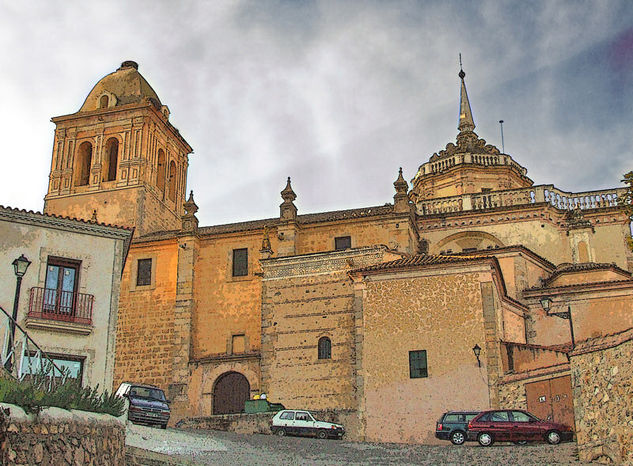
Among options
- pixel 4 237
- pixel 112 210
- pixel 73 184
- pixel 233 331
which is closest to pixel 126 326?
pixel 233 331

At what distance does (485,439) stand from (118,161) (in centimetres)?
2699

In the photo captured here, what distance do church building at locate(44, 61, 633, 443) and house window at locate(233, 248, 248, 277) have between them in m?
0.10

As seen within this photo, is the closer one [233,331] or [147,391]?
[147,391]

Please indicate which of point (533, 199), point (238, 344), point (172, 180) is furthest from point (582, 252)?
point (172, 180)

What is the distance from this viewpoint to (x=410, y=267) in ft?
80.7

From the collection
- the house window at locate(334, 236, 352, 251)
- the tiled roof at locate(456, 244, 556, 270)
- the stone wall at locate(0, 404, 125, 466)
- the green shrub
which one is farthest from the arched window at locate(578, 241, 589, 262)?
the stone wall at locate(0, 404, 125, 466)

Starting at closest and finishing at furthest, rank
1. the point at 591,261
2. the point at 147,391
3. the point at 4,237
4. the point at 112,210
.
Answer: the point at 4,237, the point at 147,391, the point at 591,261, the point at 112,210

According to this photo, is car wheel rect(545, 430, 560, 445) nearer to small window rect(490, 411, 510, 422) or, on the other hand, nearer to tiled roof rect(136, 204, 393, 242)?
small window rect(490, 411, 510, 422)

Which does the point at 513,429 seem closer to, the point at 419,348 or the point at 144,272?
the point at 419,348

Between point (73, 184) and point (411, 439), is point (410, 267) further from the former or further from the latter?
point (73, 184)

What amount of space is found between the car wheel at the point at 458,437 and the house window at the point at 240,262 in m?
15.5

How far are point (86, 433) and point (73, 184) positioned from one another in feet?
102

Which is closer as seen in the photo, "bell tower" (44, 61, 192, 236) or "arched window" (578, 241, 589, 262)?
"arched window" (578, 241, 589, 262)

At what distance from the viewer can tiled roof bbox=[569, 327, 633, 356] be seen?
13.4 m
